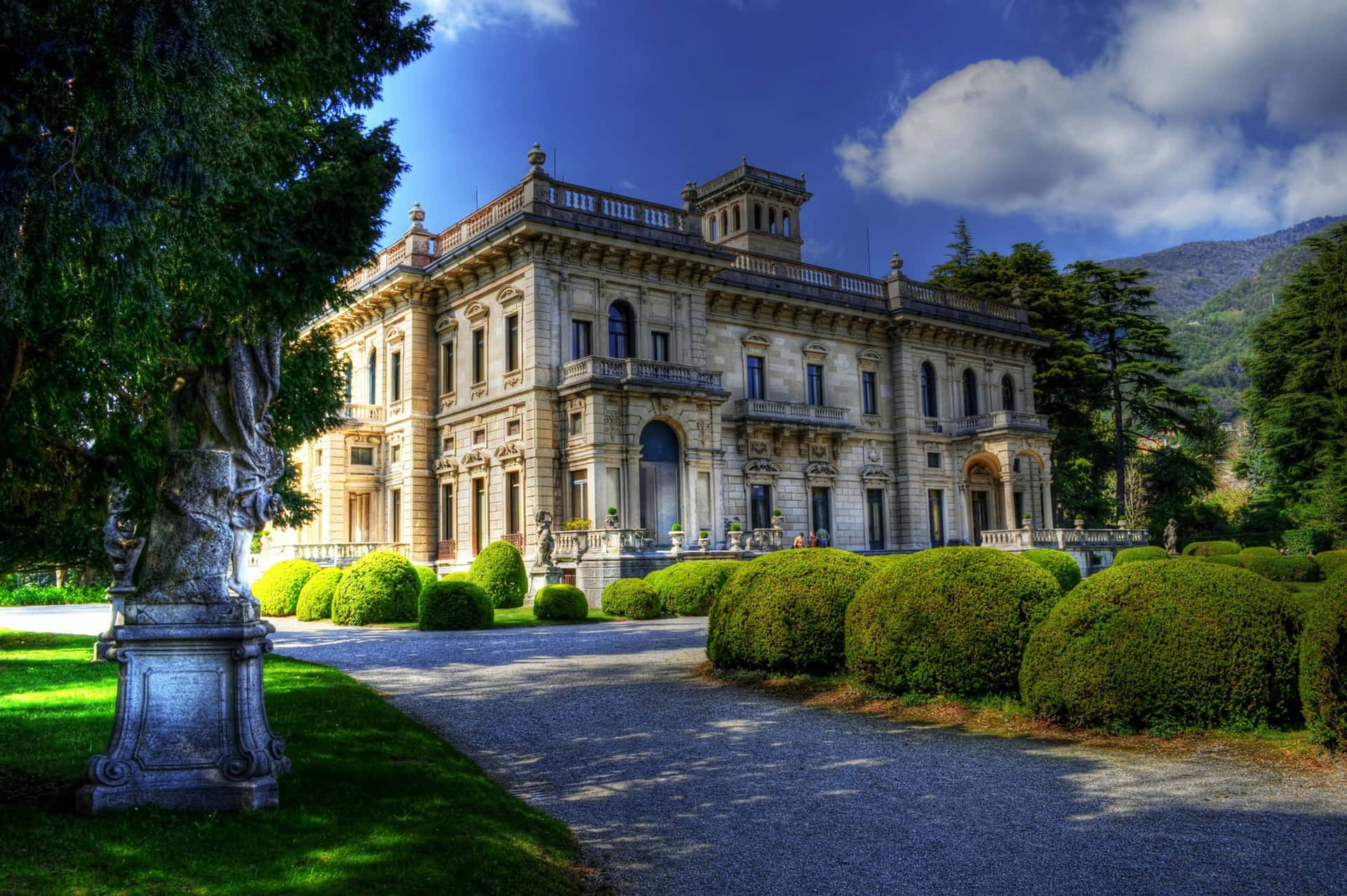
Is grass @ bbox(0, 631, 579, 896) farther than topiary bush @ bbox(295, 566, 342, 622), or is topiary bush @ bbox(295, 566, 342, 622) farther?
topiary bush @ bbox(295, 566, 342, 622)

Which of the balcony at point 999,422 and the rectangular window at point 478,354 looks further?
the balcony at point 999,422

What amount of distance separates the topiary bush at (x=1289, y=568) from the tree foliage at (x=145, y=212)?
28.7m

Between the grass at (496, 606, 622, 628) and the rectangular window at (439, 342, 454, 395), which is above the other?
the rectangular window at (439, 342, 454, 395)

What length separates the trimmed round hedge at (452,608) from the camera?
1977 cm

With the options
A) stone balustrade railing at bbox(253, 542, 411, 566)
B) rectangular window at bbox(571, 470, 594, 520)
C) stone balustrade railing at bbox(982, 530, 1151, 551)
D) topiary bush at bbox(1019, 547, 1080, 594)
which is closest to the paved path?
topiary bush at bbox(1019, 547, 1080, 594)

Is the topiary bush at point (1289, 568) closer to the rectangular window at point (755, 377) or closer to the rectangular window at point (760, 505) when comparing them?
the rectangular window at point (760, 505)

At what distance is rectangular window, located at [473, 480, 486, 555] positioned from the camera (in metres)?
33.3

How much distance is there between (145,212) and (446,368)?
31104 mm

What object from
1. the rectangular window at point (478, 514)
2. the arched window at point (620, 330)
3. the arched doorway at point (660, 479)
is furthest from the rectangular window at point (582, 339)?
the rectangular window at point (478, 514)

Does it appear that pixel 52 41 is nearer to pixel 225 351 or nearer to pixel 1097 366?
pixel 225 351

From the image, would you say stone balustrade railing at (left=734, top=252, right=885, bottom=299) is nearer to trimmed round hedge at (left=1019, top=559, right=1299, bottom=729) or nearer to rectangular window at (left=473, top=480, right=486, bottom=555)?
rectangular window at (left=473, top=480, right=486, bottom=555)

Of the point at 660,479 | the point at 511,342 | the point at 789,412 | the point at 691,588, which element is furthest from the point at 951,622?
the point at 789,412

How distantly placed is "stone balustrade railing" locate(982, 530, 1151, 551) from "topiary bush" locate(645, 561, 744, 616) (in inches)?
734

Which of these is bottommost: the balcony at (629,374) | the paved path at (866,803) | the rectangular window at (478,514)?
the paved path at (866,803)
